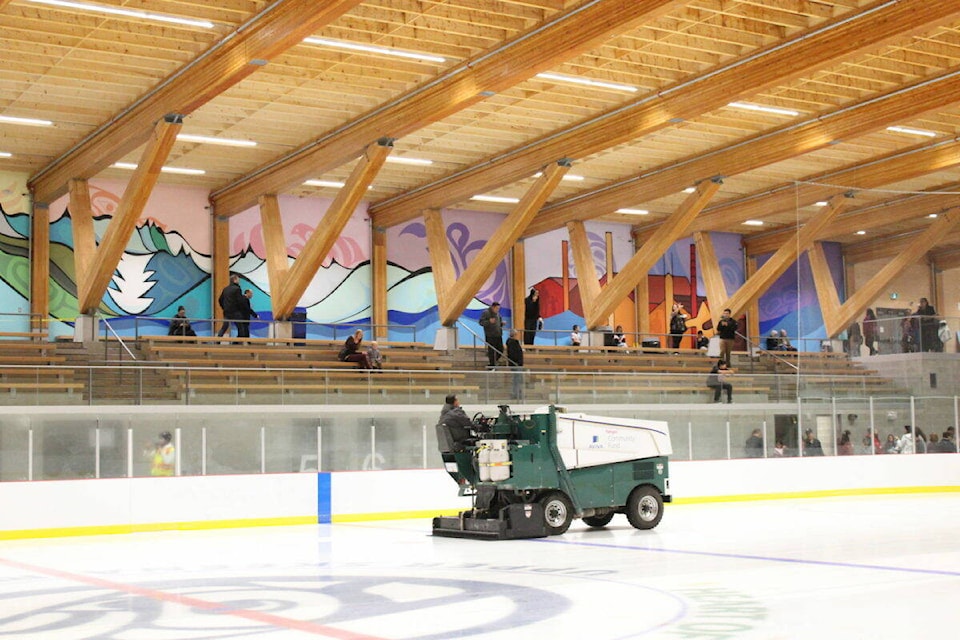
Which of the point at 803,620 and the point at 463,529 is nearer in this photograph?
the point at 803,620

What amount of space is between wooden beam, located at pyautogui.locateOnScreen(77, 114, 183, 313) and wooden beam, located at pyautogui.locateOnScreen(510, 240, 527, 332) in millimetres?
11177

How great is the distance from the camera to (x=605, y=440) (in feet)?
46.9

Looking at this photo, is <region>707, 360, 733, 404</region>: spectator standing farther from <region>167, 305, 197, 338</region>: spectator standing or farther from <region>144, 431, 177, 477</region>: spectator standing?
<region>144, 431, 177, 477</region>: spectator standing

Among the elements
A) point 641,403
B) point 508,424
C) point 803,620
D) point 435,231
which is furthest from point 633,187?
point 803,620

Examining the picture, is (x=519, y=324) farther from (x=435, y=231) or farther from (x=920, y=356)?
(x=920, y=356)

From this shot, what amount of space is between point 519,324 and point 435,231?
14.7 feet

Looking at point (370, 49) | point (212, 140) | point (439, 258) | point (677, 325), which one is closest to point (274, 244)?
point (212, 140)

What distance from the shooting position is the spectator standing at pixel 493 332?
950 inches

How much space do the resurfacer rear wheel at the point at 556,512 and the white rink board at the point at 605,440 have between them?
15.8 inches

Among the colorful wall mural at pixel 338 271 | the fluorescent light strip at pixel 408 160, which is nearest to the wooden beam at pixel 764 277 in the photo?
the colorful wall mural at pixel 338 271

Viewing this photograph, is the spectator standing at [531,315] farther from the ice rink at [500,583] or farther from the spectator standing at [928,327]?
the ice rink at [500,583]

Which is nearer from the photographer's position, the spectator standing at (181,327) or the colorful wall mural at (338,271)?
the spectator standing at (181,327)

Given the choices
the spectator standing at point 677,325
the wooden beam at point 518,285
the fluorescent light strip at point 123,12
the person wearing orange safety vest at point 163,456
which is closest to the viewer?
the fluorescent light strip at point 123,12

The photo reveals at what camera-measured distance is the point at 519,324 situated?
30859 mm
